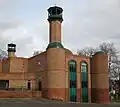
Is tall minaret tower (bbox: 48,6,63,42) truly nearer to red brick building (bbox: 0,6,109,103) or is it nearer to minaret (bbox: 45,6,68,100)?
red brick building (bbox: 0,6,109,103)

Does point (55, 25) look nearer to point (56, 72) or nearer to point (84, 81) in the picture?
point (56, 72)

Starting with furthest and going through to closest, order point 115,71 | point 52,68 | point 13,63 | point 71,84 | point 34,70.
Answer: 1. point 115,71
2. point 13,63
3. point 34,70
4. point 71,84
5. point 52,68

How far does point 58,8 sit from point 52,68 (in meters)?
11.5

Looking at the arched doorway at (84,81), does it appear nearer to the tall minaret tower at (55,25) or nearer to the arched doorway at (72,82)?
the arched doorway at (72,82)

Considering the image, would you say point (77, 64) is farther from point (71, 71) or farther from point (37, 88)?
point (37, 88)

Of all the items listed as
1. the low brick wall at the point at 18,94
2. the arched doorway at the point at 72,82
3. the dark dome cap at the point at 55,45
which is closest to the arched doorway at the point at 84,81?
the arched doorway at the point at 72,82

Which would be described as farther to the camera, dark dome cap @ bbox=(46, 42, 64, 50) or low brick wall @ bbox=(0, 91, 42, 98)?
dark dome cap @ bbox=(46, 42, 64, 50)

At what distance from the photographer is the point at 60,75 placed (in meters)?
47.5

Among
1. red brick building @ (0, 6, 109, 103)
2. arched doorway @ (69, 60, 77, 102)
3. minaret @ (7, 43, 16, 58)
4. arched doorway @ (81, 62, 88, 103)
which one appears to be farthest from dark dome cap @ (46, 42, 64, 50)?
minaret @ (7, 43, 16, 58)

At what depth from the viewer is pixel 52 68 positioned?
47688 millimetres

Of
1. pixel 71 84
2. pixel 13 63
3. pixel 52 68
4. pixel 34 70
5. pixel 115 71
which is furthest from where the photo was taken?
pixel 115 71

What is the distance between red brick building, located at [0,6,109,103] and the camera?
47750 millimetres

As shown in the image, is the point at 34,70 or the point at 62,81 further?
the point at 34,70

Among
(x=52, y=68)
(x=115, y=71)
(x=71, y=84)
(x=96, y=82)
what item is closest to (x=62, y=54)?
(x=52, y=68)
